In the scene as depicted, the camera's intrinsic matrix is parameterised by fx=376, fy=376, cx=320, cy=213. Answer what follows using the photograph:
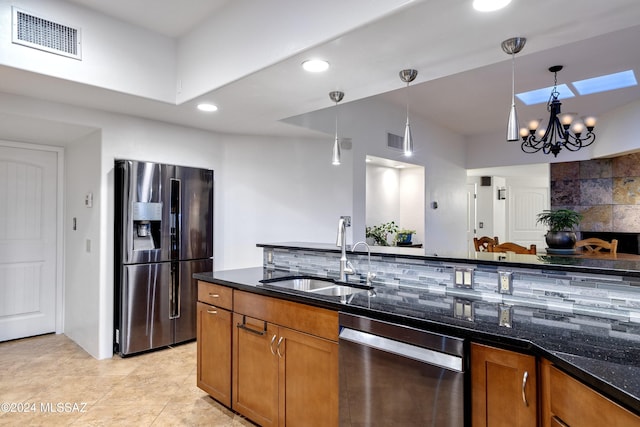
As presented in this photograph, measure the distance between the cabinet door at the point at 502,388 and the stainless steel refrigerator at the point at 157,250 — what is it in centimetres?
303

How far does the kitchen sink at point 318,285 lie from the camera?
2360 mm

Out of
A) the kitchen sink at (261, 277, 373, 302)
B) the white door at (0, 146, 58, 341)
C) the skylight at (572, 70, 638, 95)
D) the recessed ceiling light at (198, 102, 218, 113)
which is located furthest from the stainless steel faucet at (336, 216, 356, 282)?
the skylight at (572, 70, 638, 95)

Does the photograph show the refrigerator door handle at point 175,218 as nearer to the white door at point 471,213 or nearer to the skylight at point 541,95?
the skylight at point 541,95

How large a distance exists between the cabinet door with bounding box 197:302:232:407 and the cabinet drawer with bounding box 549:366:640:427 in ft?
5.99

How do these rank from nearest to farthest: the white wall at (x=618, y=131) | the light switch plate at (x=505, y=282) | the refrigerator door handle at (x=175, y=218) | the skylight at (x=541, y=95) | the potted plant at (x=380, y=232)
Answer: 1. the light switch plate at (x=505, y=282)
2. the refrigerator door handle at (x=175, y=218)
3. the skylight at (x=541, y=95)
4. the white wall at (x=618, y=131)
5. the potted plant at (x=380, y=232)

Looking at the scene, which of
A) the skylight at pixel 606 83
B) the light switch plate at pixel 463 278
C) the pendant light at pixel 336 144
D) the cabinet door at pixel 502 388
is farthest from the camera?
the skylight at pixel 606 83

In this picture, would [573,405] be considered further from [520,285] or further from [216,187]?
[216,187]

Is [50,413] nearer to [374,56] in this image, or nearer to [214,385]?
[214,385]

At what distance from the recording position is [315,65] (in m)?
2.39

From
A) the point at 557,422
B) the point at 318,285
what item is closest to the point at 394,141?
the point at 318,285

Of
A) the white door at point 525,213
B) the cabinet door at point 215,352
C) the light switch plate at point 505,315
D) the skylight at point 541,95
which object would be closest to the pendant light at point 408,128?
the light switch plate at point 505,315

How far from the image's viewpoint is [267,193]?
453cm

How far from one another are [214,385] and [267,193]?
243 centimetres

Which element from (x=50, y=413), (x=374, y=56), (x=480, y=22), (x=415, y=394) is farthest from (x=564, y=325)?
(x=50, y=413)
